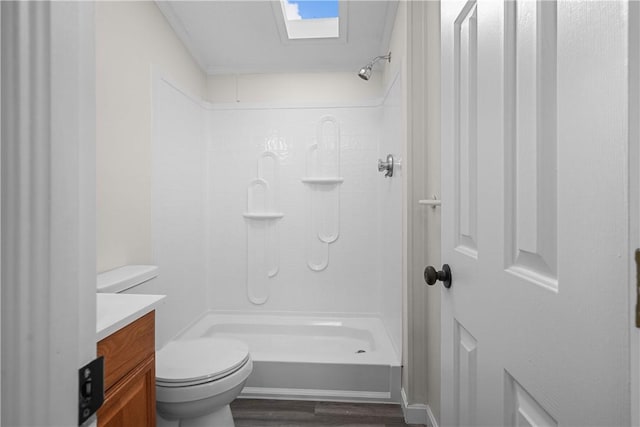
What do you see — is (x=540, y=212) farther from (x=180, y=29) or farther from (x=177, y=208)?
(x=180, y=29)

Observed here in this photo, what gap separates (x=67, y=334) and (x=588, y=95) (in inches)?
26.5

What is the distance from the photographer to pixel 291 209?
2885 mm

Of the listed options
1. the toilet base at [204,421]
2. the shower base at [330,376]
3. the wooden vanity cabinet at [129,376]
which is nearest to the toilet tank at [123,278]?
the wooden vanity cabinet at [129,376]

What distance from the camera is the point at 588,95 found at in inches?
15.8

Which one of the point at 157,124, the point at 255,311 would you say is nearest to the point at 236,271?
the point at 255,311

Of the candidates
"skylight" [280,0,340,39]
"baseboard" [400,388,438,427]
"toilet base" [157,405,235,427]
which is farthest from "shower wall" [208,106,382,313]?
"toilet base" [157,405,235,427]

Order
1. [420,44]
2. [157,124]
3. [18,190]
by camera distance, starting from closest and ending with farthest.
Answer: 1. [18,190]
2. [420,44]
3. [157,124]

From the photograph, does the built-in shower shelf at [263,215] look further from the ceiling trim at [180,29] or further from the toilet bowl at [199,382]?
the toilet bowl at [199,382]

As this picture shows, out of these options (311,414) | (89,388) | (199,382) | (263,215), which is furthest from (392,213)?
(89,388)

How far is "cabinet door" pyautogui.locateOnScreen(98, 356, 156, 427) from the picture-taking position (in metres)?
0.90

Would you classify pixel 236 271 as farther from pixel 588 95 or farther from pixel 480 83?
Answer: pixel 588 95

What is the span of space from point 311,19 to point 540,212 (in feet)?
7.49

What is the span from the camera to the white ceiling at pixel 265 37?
6.76 feet

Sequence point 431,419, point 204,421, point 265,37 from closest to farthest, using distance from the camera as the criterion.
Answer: point 204,421 < point 431,419 < point 265,37
